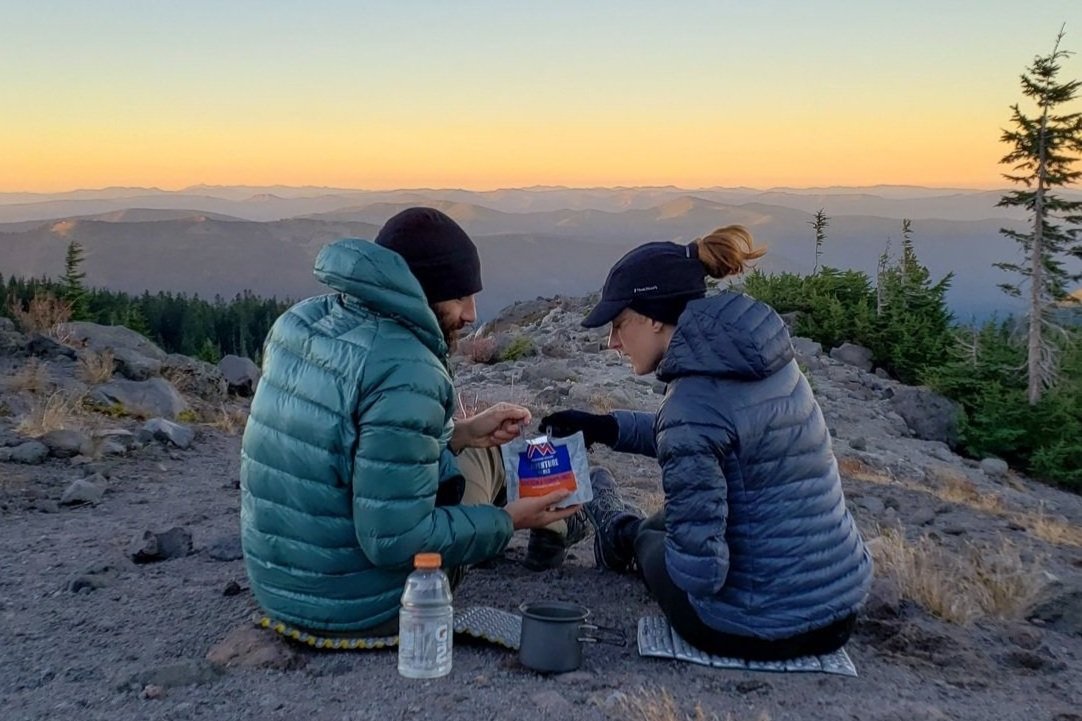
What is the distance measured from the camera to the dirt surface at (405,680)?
3.40m

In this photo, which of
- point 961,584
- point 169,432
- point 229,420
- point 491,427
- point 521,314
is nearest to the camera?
point 491,427

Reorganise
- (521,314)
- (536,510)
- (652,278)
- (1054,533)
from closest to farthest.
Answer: (652,278)
(536,510)
(1054,533)
(521,314)

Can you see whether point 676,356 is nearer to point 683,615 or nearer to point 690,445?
point 690,445

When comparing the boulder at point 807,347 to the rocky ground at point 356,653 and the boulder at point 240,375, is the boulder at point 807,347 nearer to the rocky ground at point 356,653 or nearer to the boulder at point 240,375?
the rocky ground at point 356,653

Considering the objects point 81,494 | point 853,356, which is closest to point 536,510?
point 81,494

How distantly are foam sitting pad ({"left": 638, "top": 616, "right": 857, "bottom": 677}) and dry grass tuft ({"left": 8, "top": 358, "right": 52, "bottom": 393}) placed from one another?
26.0ft

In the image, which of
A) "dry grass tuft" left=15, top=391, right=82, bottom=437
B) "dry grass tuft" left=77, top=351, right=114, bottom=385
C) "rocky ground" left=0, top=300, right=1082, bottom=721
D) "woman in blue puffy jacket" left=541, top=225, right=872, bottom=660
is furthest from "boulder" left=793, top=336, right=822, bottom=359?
"woman in blue puffy jacket" left=541, top=225, right=872, bottom=660

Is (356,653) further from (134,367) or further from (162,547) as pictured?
(134,367)

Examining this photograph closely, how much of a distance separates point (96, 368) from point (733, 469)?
29.9ft

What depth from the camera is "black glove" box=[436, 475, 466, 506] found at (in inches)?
155

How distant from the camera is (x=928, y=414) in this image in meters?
16.1

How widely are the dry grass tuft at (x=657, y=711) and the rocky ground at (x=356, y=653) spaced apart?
0.4 inches

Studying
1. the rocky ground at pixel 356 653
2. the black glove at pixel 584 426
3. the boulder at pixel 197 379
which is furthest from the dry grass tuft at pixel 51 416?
the black glove at pixel 584 426

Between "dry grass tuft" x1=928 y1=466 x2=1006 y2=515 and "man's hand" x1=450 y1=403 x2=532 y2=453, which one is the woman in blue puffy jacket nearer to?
"man's hand" x1=450 y1=403 x2=532 y2=453
